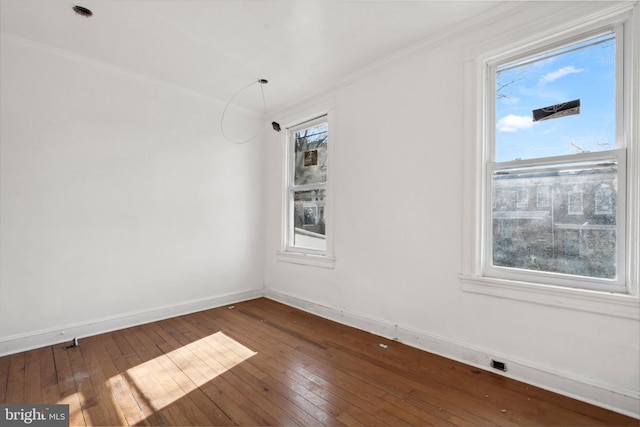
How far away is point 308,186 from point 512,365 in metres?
2.88

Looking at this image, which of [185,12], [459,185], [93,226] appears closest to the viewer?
[185,12]

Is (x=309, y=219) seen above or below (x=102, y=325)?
above

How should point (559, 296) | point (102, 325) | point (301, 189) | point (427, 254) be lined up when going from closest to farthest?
point (559, 296), point (427, 254), point (102, 325), point (301, 189)

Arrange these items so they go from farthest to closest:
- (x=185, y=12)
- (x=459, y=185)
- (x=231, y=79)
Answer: (x=231, y=79) < (x=459, y=185) < (x=185, y=12)

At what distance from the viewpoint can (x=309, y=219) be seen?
4.11 meters

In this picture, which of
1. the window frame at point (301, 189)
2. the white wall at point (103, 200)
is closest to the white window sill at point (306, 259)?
the window frame at point (301, 189)

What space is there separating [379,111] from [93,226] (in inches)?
127

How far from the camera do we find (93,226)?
307 centimetres

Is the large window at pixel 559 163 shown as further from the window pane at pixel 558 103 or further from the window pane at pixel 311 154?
the window pane at pixel 311 154

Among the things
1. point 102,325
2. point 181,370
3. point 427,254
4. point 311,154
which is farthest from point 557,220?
point 102,325

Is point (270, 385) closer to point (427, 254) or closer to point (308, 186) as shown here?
point (427, 254)

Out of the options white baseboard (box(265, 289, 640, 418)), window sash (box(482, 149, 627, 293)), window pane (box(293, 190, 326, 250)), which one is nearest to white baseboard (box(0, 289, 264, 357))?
window pane (box(293, 190, 326, 250))

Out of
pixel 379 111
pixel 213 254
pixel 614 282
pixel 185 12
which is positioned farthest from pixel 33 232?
pixel 614 282

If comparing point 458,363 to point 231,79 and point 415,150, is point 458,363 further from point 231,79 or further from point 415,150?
point 231,79
